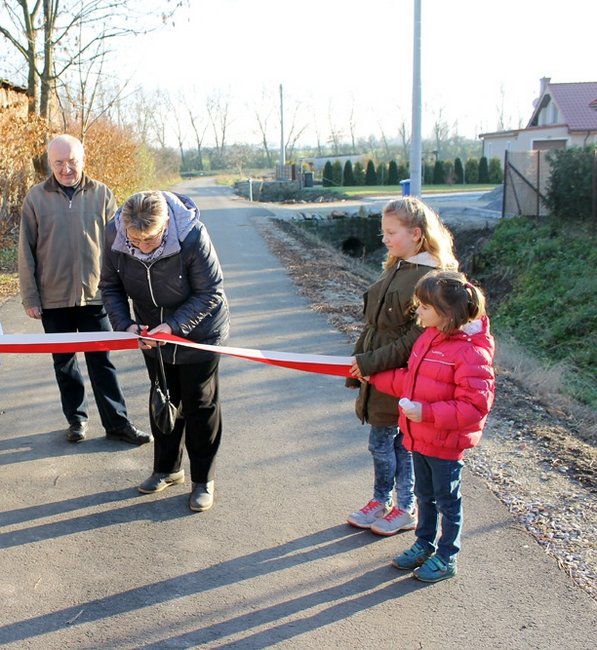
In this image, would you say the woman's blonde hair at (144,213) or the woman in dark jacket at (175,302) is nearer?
the woman's blonde hair at (144,213)

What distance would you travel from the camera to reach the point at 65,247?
16.3ft

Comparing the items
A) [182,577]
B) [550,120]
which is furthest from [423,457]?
[550,120]

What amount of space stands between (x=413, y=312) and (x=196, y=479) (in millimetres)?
1683

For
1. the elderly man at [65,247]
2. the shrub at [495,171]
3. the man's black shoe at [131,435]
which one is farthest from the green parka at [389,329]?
the shrub at [495,171]

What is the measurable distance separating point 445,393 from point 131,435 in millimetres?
2717

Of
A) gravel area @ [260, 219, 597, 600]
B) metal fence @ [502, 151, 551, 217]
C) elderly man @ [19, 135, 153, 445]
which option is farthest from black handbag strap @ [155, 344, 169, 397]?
metal fence @ [502, 151, 551, 217]

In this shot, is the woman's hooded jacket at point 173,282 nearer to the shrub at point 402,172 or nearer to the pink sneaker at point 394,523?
the pink sneaker at point 394,523

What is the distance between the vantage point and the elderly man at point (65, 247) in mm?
4922

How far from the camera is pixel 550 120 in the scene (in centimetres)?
5084

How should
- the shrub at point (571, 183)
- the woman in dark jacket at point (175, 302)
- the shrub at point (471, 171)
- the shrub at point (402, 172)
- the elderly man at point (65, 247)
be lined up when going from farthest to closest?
1. the shrub at point (402, 172)
2. the shrub at point (471, 171)
3. the shrub at point (571, 183)
4. the elderly man at point (65, 247)
5. the woman in dark jacket at point (175, 302)

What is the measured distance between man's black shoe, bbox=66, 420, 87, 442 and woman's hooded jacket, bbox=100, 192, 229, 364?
132cm

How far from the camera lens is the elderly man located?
4.92 meters

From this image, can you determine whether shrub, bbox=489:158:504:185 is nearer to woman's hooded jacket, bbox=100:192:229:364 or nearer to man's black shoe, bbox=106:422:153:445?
man's black shoe, bbox=106:422:153:445

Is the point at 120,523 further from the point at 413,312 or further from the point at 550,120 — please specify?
the point at 550,120
